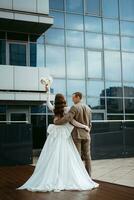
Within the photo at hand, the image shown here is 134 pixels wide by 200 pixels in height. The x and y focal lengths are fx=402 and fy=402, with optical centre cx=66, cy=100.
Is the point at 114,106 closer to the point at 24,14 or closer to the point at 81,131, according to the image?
the point at 24,14

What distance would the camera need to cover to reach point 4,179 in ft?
35.2

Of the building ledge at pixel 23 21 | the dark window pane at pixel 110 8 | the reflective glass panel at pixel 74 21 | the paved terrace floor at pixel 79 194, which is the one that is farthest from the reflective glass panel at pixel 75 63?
the paved terrace floor at pixel 79 194

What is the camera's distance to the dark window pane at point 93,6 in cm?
2442

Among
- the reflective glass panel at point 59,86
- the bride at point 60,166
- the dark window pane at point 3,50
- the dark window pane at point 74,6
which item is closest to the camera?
the bride at point 60,166

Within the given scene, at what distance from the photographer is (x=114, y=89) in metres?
24.3

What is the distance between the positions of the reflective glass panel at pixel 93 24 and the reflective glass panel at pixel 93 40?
0.32 metres

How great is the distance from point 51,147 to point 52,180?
2.44ft

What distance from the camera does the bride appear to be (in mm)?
8258

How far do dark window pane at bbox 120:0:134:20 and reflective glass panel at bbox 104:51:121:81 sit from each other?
2.56m

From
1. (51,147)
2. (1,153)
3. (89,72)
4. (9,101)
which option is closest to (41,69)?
(9,101)

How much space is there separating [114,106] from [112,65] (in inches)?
99.1

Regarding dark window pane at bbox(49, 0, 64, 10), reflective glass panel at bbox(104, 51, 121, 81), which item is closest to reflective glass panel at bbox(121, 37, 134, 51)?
reflective glass panel at bbox(104, 51, 121, 81)

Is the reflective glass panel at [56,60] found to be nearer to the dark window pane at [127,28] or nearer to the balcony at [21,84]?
the balcony at [21,84]

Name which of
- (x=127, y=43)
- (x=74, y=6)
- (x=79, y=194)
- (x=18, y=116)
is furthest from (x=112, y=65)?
(x=79, y=194)
